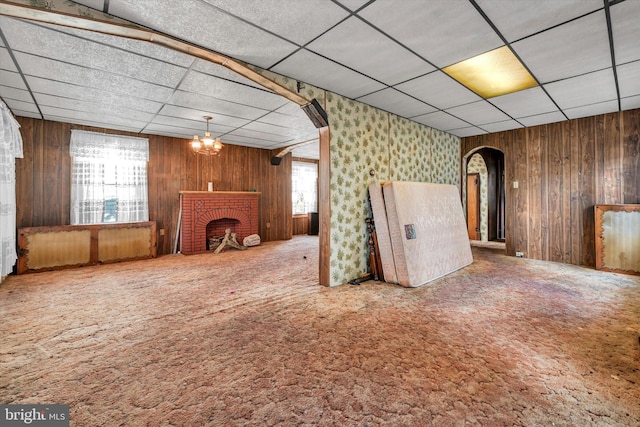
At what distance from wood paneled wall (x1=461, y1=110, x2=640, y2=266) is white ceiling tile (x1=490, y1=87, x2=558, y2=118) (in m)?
A: 1.02

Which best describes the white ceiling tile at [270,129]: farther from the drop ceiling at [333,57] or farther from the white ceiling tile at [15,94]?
the white ceiling tile at [15,94]

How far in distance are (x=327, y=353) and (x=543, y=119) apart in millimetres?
5353

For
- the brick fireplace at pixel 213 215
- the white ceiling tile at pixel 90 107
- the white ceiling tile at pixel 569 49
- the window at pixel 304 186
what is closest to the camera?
the white ceiling tile at pixel 569 49

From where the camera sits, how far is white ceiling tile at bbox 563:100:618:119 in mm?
4035

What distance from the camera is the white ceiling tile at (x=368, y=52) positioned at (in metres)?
2.29

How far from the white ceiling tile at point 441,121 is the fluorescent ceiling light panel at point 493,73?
3.00 ft

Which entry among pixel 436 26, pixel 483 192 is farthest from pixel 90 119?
pixel 483 192

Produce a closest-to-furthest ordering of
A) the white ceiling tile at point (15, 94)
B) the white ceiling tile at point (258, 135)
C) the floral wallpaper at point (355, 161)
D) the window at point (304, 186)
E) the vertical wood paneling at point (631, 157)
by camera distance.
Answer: the white ceiling tile at point (15, 94) → the floral wallpaper at point (355, 161) → the vertical wood paneling at point (631, 157) → the white ceiling tile at point (258, 135) → the window at point (304, 186)

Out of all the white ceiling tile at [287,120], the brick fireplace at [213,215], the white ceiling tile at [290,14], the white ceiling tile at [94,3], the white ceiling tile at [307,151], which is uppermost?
the white ceiling tile at [307,151]

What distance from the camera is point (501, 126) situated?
5.22 meters

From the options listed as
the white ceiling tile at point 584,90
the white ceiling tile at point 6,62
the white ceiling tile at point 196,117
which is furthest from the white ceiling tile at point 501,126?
the white ceiling tile at point 6,62

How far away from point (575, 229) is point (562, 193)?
66 centimetres

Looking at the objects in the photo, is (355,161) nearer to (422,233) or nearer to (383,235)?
(383,235)

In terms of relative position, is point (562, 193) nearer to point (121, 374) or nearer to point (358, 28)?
point (358, 28)
